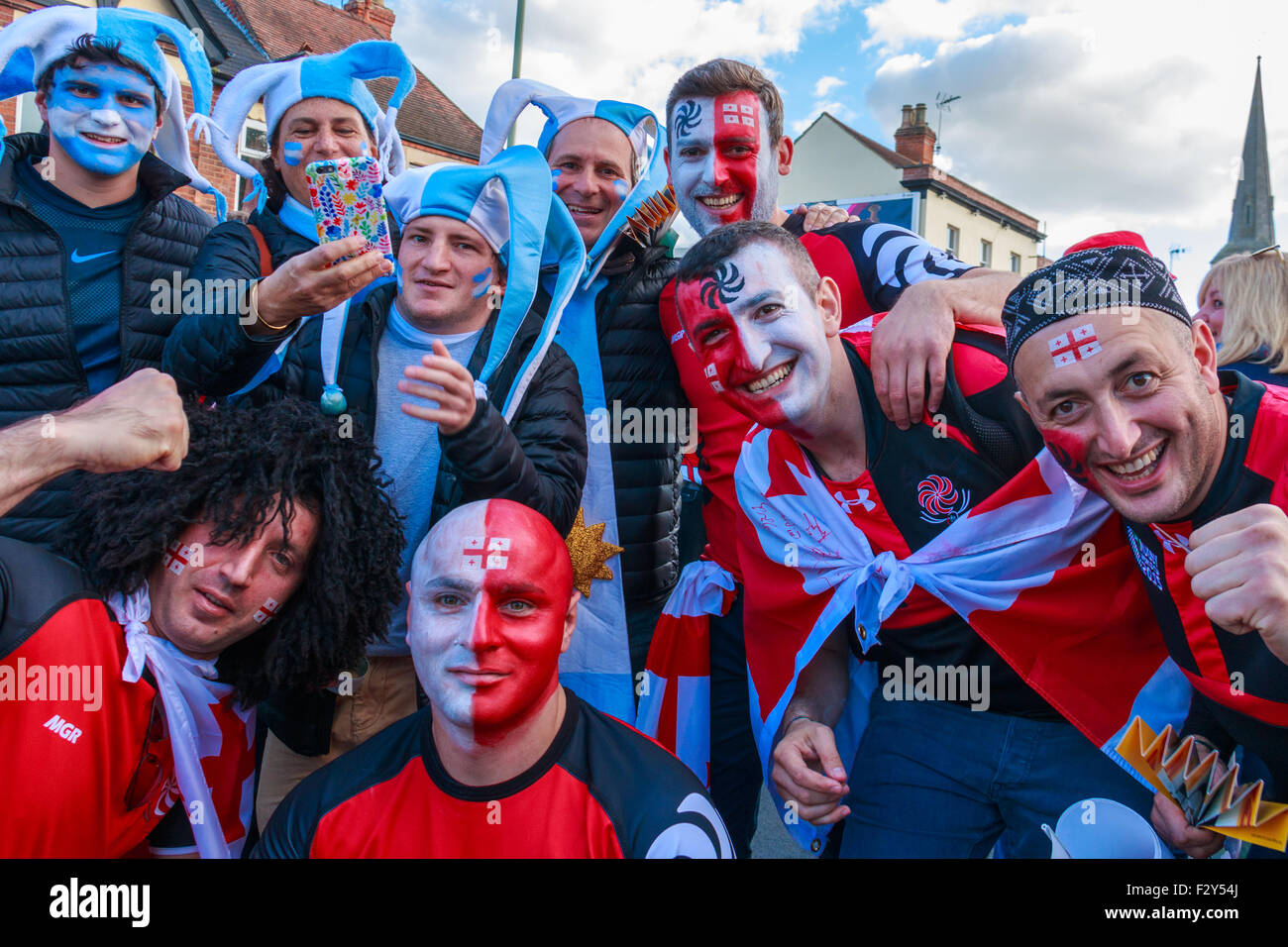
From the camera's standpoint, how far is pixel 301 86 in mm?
2883

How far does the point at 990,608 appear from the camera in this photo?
7.66 ft

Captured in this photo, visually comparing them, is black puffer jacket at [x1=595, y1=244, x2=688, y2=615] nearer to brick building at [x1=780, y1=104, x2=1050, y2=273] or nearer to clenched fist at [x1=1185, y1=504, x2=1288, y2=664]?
clenched fist at [x1=1185, y1=504, x2=1288, y2=664]

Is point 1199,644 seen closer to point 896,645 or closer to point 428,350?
point 896,645

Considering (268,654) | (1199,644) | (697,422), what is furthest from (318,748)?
(1199,644)

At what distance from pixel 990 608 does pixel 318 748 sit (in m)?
1.85

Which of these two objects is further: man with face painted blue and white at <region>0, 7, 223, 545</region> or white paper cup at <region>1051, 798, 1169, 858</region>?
man with face painted blue and white at <region>0, 7, 223, 545</region>

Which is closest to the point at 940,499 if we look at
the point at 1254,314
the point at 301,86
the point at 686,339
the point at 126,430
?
the point at 686,339

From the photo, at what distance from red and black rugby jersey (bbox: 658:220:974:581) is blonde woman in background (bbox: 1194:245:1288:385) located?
6.45ft

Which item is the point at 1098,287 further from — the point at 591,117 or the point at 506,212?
the point at 591,117

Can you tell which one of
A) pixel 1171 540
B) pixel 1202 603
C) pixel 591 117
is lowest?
pixel 1202 603

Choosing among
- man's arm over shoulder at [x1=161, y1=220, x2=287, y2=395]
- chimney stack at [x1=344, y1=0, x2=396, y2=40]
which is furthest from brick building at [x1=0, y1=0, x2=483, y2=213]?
man's arm over shoulder at [x1=161, y1=220, x2=287, y2=395]

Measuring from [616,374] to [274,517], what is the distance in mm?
1133

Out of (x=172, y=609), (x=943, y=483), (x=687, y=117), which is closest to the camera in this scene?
(x=172, y=609)

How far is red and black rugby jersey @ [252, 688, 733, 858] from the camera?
2055 mm
